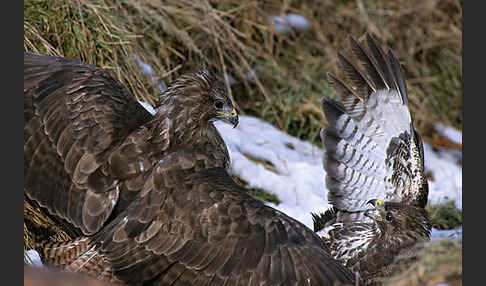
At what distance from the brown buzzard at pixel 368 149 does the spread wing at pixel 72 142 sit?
1.46m

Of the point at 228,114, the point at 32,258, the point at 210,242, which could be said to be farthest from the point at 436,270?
the point at 32,258

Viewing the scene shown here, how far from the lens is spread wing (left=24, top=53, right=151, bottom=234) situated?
11.9 ft

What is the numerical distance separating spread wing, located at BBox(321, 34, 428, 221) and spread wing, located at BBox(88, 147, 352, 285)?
1.18m

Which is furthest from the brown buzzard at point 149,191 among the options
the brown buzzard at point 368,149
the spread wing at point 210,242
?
the brown buzzard at point 368,149

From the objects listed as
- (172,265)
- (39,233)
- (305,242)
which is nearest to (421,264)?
(305,242)

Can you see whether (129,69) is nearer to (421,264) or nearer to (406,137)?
(406,137)

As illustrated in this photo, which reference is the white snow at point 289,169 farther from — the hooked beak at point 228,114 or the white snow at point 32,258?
the white snow at point 32,258

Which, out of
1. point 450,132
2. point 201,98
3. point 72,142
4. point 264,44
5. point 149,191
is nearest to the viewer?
point 149,191

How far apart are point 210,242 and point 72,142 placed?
3.54ft

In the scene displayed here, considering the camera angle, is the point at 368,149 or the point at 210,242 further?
the point at 368,149

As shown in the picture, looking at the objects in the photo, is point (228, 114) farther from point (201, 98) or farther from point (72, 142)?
point (72, 142)

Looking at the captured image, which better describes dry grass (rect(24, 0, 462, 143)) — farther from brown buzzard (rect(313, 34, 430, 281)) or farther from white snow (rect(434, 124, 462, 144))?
brown buzzard (rect(313, 34, 430, 281))

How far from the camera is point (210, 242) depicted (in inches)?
127

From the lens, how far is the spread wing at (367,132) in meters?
4.38
